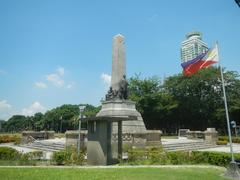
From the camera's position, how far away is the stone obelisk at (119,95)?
978 inches

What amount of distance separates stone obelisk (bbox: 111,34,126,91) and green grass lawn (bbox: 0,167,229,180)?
16.5 m

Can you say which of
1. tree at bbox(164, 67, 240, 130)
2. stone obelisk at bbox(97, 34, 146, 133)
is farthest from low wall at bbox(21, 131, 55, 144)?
tree at bbox(164, 67, 240, 130)

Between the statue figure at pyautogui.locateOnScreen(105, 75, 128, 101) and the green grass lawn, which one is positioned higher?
the statue figure at pyautogui.locateOnScreen(105, 75, 128, 101)

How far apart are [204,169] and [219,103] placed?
1781 inches

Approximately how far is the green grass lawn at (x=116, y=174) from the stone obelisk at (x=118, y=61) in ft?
54.1

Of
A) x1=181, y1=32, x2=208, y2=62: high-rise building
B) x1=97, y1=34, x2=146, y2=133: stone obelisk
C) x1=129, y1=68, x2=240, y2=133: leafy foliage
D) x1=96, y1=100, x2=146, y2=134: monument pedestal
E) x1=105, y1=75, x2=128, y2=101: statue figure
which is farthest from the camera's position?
x1=129, y1=68, x2=240, y2=133: leafy foliage

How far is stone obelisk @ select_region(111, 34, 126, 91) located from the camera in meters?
26.2

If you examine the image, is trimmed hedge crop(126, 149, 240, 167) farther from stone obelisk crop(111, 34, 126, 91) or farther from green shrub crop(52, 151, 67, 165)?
stone obelisk crop(111, 34, 126, 91)

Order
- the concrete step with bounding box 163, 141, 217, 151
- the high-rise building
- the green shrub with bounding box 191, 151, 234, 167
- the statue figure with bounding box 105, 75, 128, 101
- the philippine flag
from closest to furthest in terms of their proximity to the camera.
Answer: the philippine flag → the green shrub with bounding box 191, 151, 234, 167 → the concrete step with bounding box 163, 141, 217, 151 → the statue figure with bounding box 105, 75, 128, 101 → the high-rise building

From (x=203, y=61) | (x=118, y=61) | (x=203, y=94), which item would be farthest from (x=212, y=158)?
(x=203, y=94)

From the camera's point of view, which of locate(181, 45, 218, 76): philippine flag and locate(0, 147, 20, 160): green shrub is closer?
locate(181, 45, 218, 76): philippine flag

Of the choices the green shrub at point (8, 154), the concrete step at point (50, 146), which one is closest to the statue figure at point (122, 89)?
the concrete step at point (50, 146)

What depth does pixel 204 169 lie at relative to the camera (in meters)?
10.6

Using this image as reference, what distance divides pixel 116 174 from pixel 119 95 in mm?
16905
